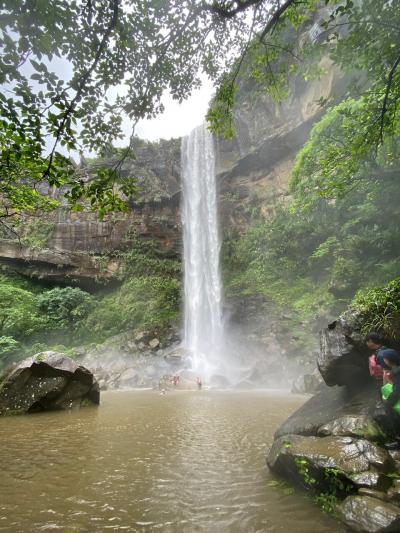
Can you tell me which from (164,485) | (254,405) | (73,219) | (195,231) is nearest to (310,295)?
(254,405)

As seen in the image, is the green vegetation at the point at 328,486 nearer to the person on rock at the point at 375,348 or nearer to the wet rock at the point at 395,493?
the wet rock at the point at 395,493

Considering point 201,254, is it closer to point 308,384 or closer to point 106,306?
point 106,306

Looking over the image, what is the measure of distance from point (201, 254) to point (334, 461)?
2509 cm

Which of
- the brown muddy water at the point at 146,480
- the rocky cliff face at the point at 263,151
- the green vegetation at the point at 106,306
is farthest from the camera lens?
the rocky cliff face at the point at 263,151

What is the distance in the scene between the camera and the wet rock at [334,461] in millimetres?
3135

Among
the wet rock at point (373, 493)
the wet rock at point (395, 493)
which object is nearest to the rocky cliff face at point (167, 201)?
the wet rock at point (395, 493)

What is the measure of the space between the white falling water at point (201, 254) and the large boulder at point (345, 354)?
624 inches

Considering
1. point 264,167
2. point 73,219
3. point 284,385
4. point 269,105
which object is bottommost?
point 284,385

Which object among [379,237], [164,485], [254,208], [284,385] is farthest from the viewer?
[254,208]

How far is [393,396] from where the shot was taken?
379 cm

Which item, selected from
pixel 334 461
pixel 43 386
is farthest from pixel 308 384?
pixel 43 386

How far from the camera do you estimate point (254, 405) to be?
33.2 feet

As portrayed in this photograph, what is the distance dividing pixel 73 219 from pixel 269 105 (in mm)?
21773

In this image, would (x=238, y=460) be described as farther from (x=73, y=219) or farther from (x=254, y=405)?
(x=73, y=219)
